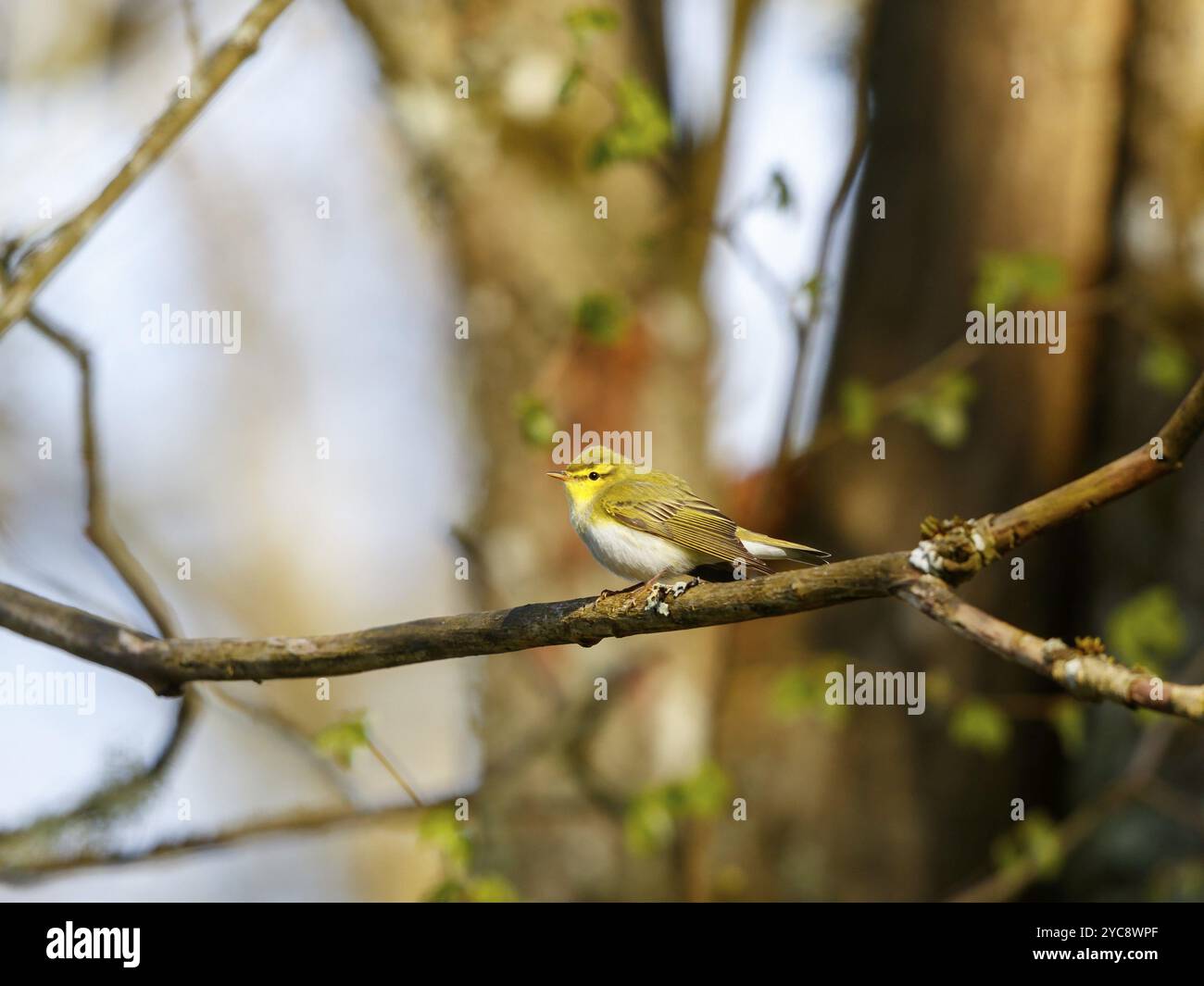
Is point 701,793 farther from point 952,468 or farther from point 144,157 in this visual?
point 144,157

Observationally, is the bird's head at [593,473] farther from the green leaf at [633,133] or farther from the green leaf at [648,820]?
the green leaf at [648,820]

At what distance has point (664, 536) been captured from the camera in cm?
295

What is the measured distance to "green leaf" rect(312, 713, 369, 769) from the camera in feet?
11.3

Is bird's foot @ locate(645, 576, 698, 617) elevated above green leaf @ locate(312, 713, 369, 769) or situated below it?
above

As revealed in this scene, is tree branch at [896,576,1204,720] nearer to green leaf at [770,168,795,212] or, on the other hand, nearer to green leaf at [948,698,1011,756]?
green leaf at [770,168,795,212]

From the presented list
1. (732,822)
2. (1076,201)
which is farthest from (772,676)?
(1076,201)

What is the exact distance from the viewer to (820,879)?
17.6 ft

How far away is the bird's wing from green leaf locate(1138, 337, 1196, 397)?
2.69 metres

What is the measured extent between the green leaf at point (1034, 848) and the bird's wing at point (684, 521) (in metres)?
2.50

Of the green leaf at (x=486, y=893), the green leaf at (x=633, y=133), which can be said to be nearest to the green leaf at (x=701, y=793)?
the green leaf at (x=486, y=893)

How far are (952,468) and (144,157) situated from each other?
4.04m

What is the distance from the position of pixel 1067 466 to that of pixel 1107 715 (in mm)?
1254

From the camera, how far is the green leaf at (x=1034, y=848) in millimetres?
4613

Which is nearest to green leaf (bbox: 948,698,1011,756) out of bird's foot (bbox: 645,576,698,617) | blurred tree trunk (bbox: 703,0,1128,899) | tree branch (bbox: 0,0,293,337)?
blurred tree trunk (bbox: 703,0,1128,899)
